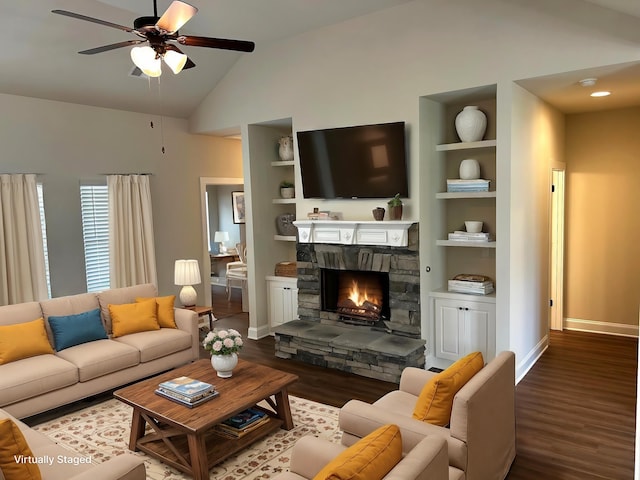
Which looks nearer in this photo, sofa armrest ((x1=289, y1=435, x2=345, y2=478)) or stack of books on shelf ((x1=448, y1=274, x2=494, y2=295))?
sofa armrest ((x1=289, y1=435, x2=345, y2=478))

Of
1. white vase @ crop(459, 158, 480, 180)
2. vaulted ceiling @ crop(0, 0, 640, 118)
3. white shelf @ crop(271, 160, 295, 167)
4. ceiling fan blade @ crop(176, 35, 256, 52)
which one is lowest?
white vase @ crop(459, 158, 480, 180)

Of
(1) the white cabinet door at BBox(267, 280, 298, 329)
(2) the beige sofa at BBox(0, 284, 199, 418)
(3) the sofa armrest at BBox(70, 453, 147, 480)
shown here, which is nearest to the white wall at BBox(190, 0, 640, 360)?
(1) the white cabinet door at BBox(267, 280, 298, 329)

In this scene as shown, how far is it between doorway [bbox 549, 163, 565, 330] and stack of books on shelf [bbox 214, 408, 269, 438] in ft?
13.1

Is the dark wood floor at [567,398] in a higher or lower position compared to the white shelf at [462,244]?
lower

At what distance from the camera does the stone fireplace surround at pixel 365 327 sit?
15.7ft

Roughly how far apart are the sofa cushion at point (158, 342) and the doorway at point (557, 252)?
4327 mm

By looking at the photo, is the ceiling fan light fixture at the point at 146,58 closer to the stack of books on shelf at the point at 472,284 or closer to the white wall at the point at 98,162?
the white wall at the point at 98,162

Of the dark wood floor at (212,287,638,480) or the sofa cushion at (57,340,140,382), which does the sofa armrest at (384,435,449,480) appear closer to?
the dark wood floor at (212,287,638,480)

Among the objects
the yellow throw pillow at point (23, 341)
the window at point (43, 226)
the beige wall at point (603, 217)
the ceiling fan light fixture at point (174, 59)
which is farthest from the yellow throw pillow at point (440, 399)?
the window at point (43, 226)

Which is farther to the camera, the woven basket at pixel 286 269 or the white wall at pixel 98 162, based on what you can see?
the woven basket at pixel 286 269

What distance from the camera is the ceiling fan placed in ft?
9.78

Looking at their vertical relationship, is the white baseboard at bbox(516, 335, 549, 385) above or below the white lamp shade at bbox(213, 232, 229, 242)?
below

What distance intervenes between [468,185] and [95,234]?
4.48m

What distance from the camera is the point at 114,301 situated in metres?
4.98
